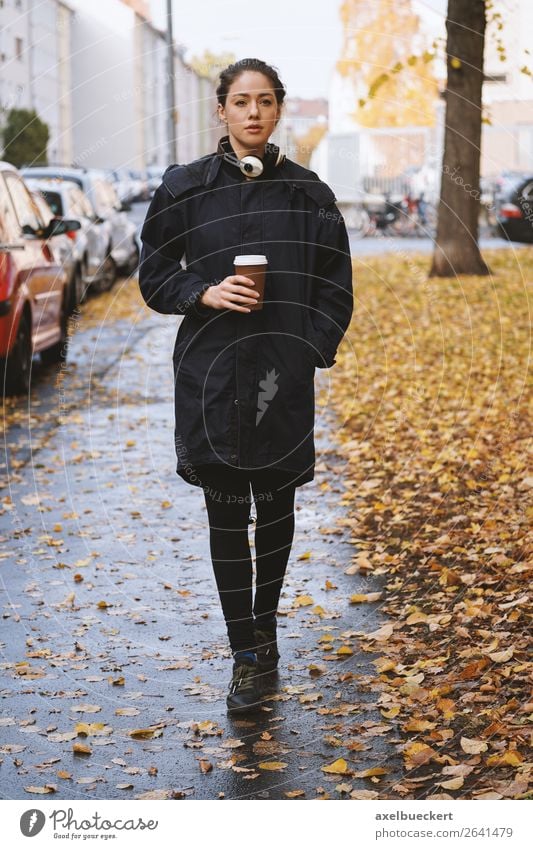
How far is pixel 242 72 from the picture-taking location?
4605 mm

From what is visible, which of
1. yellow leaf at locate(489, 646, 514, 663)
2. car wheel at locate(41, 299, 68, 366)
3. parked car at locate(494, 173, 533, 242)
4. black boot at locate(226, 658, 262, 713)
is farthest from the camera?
parked car at locate(494, 173, 533, 242)

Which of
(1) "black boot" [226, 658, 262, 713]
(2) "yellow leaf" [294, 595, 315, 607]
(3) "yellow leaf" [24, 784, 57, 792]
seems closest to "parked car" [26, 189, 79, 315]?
(2) "yellow leaf" [294, 595, 315, 607]

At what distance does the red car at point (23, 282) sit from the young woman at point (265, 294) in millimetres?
6500

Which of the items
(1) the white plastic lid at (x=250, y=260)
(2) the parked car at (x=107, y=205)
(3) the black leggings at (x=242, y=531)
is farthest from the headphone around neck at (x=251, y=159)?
(2) the parked car at (x=107, y=205)

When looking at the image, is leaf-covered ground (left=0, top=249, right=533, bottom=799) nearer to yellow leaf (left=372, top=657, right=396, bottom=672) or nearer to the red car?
yellow leaf (left=372, top=657, right=396, bottom=672)

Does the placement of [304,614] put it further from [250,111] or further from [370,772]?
[250,111]

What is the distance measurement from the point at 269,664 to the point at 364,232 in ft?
104

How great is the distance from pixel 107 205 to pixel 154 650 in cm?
1800

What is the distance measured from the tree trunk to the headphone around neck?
13.0 m

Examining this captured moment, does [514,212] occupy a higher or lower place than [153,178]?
higher

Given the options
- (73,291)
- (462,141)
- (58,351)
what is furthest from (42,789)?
(462,141)

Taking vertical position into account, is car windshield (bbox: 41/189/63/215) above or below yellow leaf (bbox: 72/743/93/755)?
below

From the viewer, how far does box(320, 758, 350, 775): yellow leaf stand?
13.9ft

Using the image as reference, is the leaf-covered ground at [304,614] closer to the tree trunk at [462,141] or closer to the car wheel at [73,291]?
the car wheel at [73,291]
